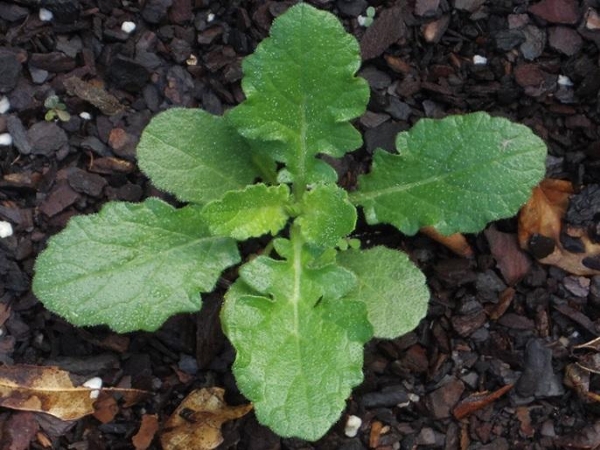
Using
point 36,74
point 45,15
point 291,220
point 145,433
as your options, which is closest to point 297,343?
point 291,220

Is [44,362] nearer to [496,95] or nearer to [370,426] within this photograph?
[370,426]

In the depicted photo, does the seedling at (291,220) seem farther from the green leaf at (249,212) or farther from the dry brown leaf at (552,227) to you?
the dry brown leaf at (552,227)

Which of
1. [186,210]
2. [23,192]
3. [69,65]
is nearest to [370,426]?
[186,210]

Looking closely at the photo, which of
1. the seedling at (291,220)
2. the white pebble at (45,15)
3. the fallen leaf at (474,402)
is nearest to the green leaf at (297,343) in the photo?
the seedling at (291,220)

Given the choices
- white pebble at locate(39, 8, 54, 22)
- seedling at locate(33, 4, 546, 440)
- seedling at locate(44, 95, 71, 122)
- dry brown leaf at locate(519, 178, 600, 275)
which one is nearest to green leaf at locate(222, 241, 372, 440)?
seedling at locate(33, 4, 546, 440)

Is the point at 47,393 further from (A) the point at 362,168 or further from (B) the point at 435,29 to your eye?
(B) the point at 435,29

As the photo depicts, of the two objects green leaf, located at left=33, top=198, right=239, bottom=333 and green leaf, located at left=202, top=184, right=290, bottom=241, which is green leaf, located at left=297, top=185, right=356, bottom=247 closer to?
green leaf, located at left=202, top=184, right=290, bottom=241

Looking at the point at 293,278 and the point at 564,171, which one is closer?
the point at 293,278
